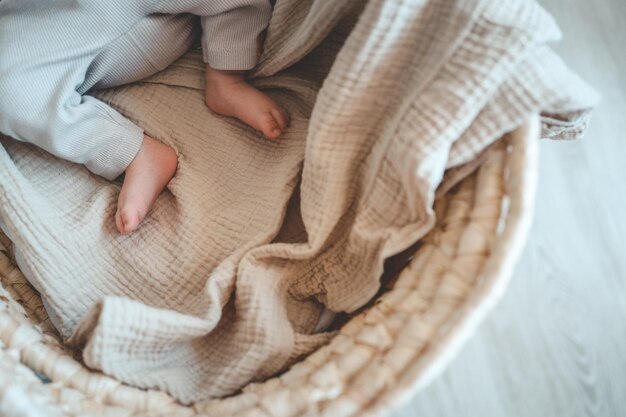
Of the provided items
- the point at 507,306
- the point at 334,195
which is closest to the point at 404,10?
the point at 334,195

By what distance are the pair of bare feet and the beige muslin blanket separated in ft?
0.07

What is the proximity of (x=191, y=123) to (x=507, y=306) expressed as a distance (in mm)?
547

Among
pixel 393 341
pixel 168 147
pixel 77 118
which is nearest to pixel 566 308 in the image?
pixel 393 341

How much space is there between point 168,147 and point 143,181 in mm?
67

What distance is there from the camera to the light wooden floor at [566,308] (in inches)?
29.6

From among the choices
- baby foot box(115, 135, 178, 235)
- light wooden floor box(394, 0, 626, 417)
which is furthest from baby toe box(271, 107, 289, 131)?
light wooden floor box(394, 0, 626, 417)

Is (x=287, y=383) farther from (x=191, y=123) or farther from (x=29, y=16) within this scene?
(x=29, y=16)

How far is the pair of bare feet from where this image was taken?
0.64 metres

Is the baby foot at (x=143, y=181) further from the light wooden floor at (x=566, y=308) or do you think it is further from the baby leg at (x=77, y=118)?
the light wooden floor at (x=566, y=308)

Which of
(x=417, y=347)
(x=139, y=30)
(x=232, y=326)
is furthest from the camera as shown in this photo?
(x=139, y=30)

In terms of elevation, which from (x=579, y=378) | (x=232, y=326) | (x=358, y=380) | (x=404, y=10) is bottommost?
(x=579, y=378)

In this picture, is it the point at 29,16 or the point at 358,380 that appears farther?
the point at 29,16

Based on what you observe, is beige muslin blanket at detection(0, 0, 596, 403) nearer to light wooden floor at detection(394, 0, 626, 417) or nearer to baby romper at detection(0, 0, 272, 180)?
baby romper at detection(0, 0, 272, 180)

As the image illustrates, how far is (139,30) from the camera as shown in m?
0.67
